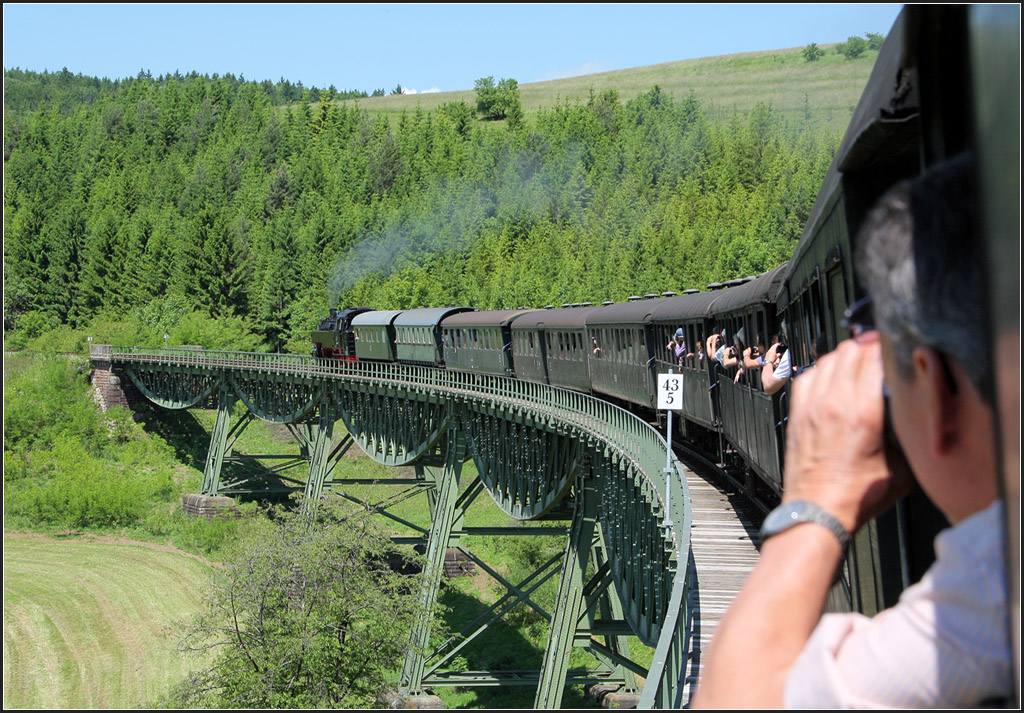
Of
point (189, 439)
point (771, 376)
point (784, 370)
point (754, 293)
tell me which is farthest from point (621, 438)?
Answer: point (189, 439)

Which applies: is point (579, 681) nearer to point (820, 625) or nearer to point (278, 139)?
point (820, 625)

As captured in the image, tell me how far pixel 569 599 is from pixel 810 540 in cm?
2166

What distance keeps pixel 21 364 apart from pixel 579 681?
5451 centimetres

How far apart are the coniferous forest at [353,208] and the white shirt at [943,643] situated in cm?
7275

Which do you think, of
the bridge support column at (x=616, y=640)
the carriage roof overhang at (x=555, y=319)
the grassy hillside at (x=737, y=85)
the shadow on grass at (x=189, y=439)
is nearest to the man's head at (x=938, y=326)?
the bridge support column at (x=616, y=640)

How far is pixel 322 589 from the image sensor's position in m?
26.4

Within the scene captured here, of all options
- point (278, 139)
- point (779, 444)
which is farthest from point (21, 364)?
point (278, 139)

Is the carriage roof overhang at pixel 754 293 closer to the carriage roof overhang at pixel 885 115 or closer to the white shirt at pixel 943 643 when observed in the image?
the carriage roof overhang at pixel 885 115

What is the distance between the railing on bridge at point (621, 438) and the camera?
8328mm

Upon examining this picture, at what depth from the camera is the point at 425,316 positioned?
4484cm

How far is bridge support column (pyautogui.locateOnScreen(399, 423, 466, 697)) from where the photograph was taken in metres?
26.9

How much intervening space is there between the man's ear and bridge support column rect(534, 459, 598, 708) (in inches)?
838

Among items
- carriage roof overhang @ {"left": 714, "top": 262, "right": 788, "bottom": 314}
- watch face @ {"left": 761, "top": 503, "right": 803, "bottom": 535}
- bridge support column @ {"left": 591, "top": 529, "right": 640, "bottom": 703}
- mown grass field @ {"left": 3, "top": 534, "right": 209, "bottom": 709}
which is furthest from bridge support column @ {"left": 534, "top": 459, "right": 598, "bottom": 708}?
watch face @ {"left": 761, "top": 503, "right": 803, "bottom": 535}

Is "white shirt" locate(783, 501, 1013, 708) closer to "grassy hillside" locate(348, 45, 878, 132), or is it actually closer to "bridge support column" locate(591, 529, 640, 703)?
"bridge support column" locate(591, 529, 640, 703)
